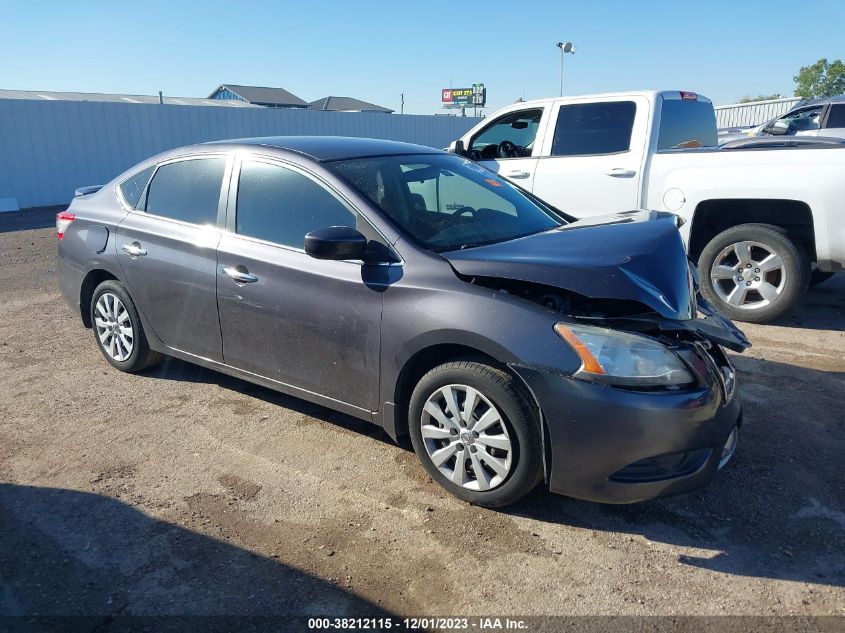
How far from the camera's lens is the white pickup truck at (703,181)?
5.58 metres

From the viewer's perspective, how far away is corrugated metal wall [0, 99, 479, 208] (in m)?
15.4

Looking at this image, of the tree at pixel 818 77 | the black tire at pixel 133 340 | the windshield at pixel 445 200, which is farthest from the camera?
the tree at pixel 818 77

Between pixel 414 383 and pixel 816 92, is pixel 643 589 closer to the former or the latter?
pixel 414 383

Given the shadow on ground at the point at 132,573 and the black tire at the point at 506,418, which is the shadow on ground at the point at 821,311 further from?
the shadow on ground at the point at 132,573

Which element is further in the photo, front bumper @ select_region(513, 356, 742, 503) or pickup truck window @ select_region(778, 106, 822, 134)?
pickup truck window @ select_region(778, 106, 822, 134)

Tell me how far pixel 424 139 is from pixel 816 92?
57.7 meters

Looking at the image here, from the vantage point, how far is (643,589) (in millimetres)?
2711

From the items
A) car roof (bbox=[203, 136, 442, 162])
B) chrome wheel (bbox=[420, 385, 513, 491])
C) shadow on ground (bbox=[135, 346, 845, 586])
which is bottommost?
Result: shadow on ground (bbox=[135, 346, 845, 586])

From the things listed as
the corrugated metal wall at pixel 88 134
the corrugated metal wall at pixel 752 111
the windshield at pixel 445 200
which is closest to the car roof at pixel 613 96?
the windshield at pixel 445 200

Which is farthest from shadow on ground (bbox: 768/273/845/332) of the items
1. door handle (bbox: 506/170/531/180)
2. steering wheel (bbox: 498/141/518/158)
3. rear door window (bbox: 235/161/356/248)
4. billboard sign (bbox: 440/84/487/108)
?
billboard sign (bbox: 440/84/487/108)

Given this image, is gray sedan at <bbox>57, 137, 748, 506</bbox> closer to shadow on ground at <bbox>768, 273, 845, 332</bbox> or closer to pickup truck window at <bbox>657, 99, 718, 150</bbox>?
pickup truck window at <bbox>657, 99, 718, 150</bbox>

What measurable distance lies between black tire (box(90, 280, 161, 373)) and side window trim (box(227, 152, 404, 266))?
1.18 meters

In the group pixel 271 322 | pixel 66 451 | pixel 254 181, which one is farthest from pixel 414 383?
pixel 66 451

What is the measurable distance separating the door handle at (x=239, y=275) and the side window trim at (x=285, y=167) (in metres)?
0.19
